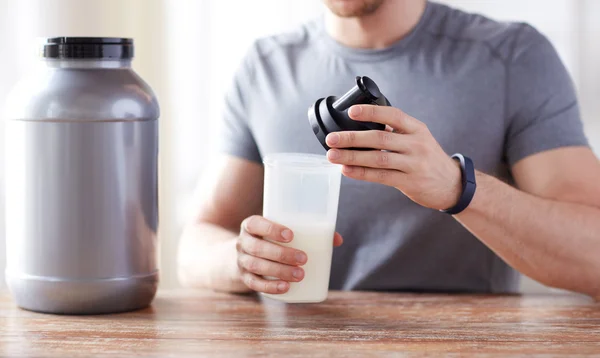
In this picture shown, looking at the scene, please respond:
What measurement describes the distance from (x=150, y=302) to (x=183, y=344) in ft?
0.80

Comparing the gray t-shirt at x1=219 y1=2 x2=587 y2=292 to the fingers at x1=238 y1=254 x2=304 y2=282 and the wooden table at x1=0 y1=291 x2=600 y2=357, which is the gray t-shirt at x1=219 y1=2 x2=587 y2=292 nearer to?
the wooden table at x1=0 y1=291 x2=600 y2=357

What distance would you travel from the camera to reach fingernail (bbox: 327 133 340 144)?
1.01 meters

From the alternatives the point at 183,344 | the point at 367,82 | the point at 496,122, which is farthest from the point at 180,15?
the point at 183,344

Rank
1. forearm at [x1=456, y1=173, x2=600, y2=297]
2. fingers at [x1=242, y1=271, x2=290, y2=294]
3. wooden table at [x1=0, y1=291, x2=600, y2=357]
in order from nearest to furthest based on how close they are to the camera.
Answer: wooden table at [x1=0, y1=291, x2=600, y2=357], fingers at [x1=242, y1=271, x2=290, y2=294], forearm at [x1=456, y1=173, x2=600, y2=297]

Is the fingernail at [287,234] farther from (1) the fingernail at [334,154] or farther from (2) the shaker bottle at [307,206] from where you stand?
(1) the fingernail at [334,154]

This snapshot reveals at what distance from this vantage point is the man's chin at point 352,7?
1.53 metres

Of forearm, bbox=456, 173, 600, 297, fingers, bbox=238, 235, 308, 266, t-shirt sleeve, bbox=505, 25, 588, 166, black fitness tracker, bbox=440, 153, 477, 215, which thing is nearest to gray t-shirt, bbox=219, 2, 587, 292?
t-shirt sleeve, bbox=505, 25, 588, 166

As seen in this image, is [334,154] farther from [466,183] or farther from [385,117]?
[466,183]

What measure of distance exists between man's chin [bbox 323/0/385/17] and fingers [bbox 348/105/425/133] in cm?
51

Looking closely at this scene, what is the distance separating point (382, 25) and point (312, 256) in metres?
0.69

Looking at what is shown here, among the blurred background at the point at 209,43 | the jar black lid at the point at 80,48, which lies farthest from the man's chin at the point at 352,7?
the blurred background at the point at 209,43

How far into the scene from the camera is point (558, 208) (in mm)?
1362

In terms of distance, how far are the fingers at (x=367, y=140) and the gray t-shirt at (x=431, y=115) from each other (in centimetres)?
53

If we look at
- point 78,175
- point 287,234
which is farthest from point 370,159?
point 78,175
